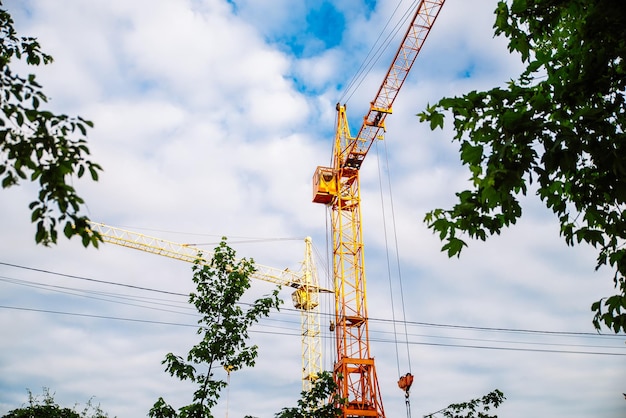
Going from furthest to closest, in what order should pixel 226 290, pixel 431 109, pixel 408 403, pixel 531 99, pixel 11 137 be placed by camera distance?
1. pixel 408 403
2. pixel 226 290
3. pixel 431 109
4. pixel 531 99
5. pixel 11 137

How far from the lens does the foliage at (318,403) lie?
13.8m

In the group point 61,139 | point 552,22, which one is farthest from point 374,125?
point 61,139

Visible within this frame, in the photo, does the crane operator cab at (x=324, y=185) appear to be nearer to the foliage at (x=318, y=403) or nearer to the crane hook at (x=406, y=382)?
the crane hook at (x=406, y=382)

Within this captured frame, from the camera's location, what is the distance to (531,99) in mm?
6594

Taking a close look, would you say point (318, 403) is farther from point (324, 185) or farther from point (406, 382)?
point (324, 185)

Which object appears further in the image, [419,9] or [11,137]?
[419,9]

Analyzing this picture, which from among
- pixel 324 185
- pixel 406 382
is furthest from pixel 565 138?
pixel 324 185

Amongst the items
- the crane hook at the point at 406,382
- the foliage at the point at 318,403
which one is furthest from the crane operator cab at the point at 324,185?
the foliage at the point at 318,403

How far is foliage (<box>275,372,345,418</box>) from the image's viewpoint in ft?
45.2

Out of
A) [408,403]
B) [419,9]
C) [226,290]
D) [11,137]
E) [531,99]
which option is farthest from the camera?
Result: [419,9]

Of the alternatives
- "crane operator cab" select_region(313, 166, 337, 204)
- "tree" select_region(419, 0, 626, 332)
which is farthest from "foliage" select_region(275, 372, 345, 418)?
"crane operator cab" select_region(313, 166, 337, 204)

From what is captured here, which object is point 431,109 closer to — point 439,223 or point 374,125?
point 439,223

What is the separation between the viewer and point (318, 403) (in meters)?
15.3

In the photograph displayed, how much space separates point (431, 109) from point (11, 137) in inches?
189
